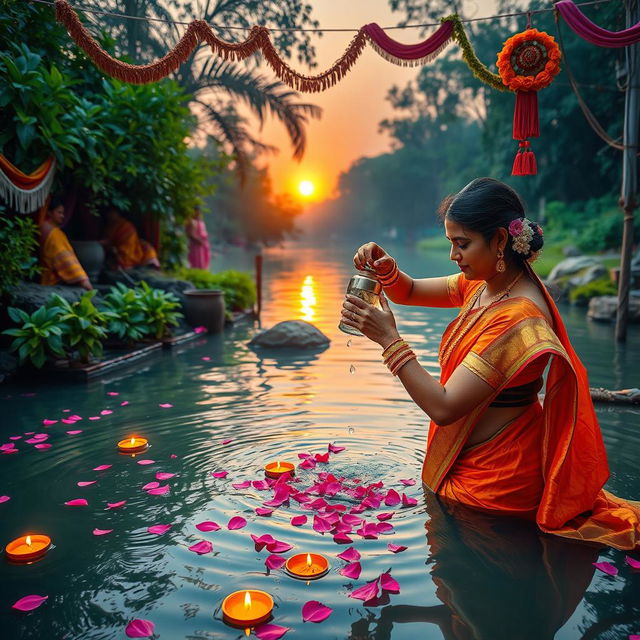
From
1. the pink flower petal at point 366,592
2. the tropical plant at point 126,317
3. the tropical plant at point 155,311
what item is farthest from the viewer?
the tropical plant at point 155,311

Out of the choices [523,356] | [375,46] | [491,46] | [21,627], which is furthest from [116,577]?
[491,46]

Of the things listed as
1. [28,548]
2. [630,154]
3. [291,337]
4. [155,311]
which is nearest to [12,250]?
[155,311]

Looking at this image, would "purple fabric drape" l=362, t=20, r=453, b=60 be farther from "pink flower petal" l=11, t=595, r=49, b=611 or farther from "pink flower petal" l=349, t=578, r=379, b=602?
"pink flower petal" l=11, t=595, r=49, b=611

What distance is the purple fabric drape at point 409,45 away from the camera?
660 centimetres

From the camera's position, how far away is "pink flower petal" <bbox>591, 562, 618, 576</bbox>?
9.39ft

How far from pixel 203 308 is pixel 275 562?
7690mm

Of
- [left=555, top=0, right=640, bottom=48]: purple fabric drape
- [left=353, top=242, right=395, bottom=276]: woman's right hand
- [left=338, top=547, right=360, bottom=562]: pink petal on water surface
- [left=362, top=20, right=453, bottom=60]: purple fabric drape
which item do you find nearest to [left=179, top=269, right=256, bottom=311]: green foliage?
[left=362, top=20, right=453, bottom=60]: purple fabric drape

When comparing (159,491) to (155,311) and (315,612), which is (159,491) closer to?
(315,612)

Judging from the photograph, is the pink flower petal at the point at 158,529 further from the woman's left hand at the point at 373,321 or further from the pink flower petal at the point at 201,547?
the woman's left hand at the point at 373,321

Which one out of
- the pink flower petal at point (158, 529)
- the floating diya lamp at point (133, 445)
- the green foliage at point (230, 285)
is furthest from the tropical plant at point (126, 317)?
the pink flower petal at point (158, 529)

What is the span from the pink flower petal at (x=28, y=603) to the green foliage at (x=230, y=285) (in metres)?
9.57

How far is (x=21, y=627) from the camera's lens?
2.47 meters

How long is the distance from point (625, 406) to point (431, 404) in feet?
13.3

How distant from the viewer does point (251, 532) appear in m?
3.27
